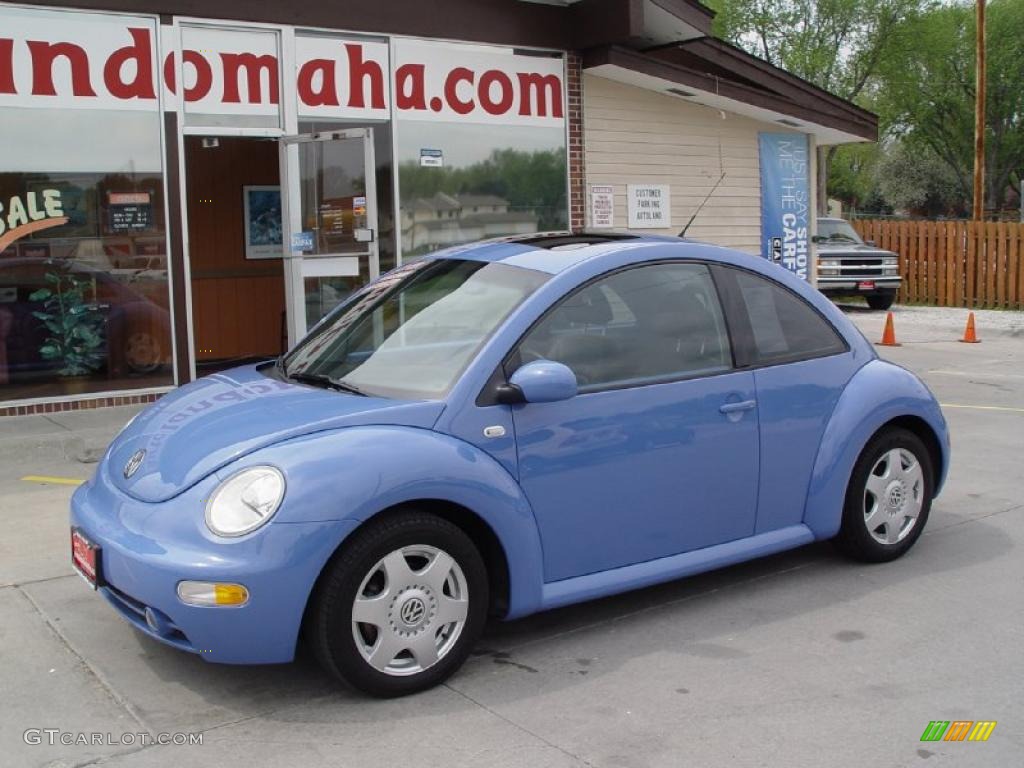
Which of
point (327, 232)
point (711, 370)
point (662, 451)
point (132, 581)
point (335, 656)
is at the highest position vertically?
point (327, 232)

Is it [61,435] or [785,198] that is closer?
[61,435]

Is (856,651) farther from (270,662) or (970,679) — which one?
(270,662)

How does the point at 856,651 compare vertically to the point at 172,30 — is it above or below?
below

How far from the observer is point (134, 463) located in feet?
14.6

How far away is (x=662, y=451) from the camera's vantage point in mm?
4730

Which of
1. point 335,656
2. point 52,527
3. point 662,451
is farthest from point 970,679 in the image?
point 52,527

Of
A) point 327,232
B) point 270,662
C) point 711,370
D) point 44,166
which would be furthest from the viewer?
point 327,232

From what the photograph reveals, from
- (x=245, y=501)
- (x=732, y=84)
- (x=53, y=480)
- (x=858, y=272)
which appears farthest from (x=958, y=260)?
(x=245, y=501)

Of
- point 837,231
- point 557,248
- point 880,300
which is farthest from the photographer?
point 837,231

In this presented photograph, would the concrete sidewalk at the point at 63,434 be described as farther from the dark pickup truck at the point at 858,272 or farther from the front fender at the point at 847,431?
the dark pickup truck at the point at 858,272

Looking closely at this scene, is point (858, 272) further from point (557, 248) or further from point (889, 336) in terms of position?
point (557, 248)

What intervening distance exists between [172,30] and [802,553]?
7129 millimetres

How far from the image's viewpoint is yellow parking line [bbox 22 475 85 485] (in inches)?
302

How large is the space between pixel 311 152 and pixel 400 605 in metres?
7.28
